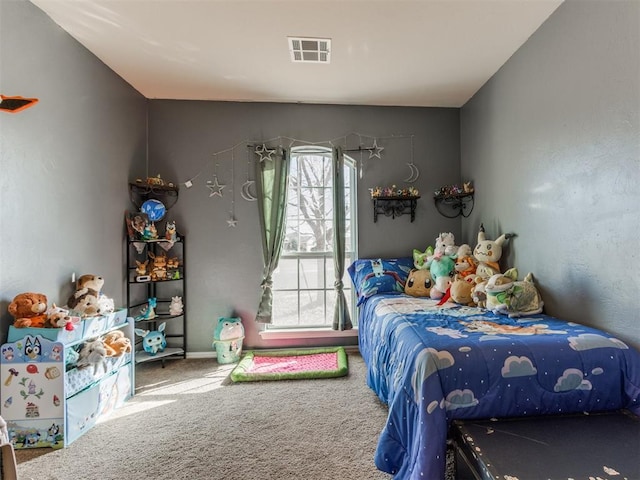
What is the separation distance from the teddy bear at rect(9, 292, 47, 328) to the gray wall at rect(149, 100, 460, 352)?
1375 millimetres

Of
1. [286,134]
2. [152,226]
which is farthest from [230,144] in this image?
[152,226]

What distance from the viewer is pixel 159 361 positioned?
117 inches

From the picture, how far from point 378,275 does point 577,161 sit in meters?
1.63

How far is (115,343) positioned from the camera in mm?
2143

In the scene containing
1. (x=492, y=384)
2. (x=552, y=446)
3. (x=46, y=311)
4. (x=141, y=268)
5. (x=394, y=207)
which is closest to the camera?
(x=552, y=446)

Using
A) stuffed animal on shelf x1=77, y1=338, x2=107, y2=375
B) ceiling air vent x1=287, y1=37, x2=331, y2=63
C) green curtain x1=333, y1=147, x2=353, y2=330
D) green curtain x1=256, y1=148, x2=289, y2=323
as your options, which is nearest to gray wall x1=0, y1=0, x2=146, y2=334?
stuffed animal on shelf x1=77, y1=338, x2=107, y2=375

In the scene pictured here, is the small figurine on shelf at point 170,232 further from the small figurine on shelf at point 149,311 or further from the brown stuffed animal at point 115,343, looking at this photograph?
the brown stuffed animal at point 115,343

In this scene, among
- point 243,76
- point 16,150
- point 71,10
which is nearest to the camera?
point 16,150

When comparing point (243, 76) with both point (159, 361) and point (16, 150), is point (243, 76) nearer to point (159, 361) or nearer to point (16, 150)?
point (16, 150)

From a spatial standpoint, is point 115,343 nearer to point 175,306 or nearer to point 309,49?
point 175,306

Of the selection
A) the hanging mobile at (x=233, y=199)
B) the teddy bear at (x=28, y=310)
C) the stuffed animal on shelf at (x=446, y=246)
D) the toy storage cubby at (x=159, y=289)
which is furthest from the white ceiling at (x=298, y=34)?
the teddy bear at (x=28, y=310)

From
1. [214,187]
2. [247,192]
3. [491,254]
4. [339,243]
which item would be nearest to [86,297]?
[214,187]

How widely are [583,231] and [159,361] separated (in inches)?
136

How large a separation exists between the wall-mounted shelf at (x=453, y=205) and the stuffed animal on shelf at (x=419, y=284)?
837mm
